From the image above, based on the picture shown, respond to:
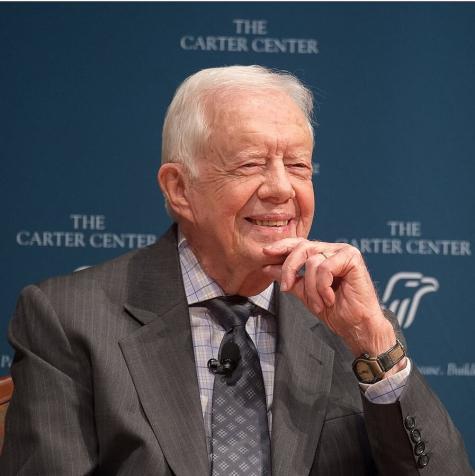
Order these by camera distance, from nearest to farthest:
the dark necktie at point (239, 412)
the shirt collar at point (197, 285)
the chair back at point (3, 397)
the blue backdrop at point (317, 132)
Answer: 1. the dark necktie at point (239, 412)
2. the shirt collar at point (197, 285)
3. the chair back at point (3, 397)
4. the blue backdrop at point (317, 132)

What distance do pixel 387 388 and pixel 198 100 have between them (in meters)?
0.96

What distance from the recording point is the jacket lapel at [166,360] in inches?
92.9

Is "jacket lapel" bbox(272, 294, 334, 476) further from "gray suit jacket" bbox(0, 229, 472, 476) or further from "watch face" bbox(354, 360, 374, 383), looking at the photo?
"watch face" bbox(354, 360, 374, 383)

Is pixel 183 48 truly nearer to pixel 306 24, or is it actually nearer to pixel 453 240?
pixel 306 24

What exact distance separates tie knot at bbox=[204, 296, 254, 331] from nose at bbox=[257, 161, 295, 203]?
0.31 metres

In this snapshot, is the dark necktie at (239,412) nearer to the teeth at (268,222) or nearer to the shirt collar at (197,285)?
the shirt collar at (197,285)

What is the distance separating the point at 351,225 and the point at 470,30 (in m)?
0.98

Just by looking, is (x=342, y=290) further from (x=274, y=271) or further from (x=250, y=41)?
(x=250, y=41)

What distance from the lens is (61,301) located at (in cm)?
249

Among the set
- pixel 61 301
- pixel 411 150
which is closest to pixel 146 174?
pixel 411 150

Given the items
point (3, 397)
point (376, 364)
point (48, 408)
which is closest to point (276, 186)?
point (376, 364)

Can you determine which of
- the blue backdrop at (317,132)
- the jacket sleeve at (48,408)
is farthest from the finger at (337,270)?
the blue backdrop at (317,132)

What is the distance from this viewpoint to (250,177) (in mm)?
2580

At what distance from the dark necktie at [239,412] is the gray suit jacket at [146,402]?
0.15 ft
